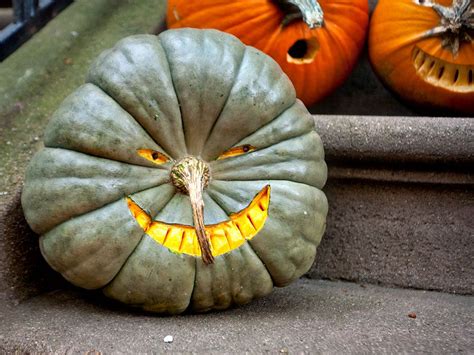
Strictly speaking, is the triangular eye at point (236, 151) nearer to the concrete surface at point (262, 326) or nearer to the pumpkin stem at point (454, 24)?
the concrete surface at point (262, 326)

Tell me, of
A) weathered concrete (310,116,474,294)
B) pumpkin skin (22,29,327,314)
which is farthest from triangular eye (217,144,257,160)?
weathered concrete (310,116,474,294)

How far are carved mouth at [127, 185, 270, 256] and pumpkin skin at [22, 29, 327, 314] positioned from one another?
0.01m

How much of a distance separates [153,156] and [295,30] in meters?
0.74

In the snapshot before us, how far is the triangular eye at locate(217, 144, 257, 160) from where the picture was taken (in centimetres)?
156

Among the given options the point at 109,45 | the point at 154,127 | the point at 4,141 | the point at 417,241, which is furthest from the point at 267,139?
the point at 109,45

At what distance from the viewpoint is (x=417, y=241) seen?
1885 mm

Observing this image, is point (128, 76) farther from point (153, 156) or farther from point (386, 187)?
point (386, 187)

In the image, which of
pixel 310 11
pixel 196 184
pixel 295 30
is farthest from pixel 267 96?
pixel 295 30

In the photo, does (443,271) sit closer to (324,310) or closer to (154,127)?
(324,310)

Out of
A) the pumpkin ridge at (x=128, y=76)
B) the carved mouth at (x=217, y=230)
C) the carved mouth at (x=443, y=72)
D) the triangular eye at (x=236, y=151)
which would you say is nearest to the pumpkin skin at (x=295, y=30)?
the carved mouth at (x=443, y=72)

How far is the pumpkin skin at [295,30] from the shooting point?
198 cm

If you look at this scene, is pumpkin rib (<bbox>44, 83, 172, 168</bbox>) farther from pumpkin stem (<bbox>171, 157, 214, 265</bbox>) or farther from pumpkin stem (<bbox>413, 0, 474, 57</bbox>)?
pumpkin stem (<bbox>413, 0, 474, 57</bbox>)

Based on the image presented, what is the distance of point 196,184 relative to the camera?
4.76 ft

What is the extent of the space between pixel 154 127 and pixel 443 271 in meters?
0.98
